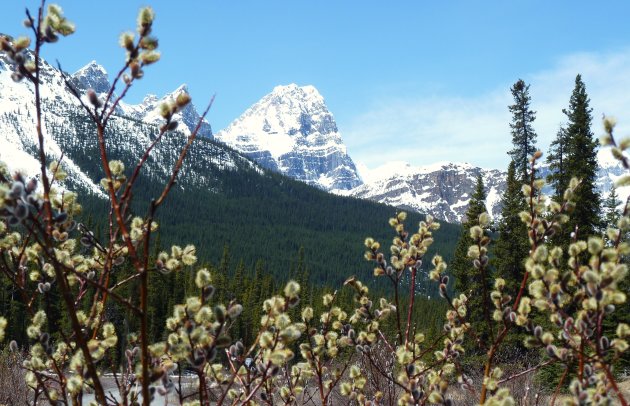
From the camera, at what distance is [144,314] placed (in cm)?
163

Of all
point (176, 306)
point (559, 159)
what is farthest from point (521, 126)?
point (176, 306)

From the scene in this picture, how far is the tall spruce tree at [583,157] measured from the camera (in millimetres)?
24078

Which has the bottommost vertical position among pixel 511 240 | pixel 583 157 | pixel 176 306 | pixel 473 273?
pixel 473 273

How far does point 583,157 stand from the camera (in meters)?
25.1

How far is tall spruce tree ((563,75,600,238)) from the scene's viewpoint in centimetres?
2408

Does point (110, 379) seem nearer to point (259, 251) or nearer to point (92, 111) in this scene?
point (92, 111)

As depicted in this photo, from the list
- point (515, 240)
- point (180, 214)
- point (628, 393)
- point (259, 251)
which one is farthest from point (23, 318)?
point (180, 214)

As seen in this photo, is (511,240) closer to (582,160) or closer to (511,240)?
(511,240)

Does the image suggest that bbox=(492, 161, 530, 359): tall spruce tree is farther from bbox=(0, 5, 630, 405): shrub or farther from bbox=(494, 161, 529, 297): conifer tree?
bbox=(0, 5, 630, 405): shrub

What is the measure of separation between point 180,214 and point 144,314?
193637 millimetres

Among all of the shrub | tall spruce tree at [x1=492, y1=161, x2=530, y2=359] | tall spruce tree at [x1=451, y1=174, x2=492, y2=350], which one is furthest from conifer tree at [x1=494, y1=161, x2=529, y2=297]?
the shrub

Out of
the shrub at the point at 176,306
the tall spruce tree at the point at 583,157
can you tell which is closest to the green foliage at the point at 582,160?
the tall spruce tree at the point at 583,157

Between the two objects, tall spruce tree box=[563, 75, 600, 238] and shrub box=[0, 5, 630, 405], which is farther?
tall spruce tree box=[563, 75, 600, 238]

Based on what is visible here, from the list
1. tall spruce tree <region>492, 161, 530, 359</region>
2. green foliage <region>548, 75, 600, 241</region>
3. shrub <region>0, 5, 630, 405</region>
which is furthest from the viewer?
tall spruce tree <region>492, 161, 530, 359</region>
